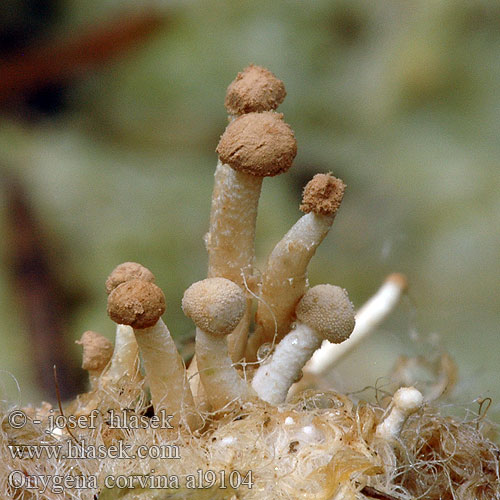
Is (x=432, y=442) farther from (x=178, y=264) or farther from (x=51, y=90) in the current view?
(x=51, y=90)

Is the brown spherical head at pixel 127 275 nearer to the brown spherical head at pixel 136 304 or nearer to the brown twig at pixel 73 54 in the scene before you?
the brown spherical head at pixel 136 304

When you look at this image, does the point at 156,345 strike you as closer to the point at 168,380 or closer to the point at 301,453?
the point at 168,380

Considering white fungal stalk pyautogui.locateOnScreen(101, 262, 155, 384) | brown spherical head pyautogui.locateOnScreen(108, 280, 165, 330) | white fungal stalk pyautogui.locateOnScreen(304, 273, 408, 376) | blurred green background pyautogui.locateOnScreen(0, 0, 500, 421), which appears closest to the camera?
brown spherical head pyautogui.locateOnScreen(108, 280, 165, 330)

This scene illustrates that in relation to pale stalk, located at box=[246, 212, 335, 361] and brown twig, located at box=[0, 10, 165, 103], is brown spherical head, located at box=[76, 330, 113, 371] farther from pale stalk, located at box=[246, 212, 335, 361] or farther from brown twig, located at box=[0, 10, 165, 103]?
brown twig, located at box=[0, 10, 165, 103]

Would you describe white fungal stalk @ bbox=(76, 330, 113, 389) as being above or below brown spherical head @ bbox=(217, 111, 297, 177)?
below

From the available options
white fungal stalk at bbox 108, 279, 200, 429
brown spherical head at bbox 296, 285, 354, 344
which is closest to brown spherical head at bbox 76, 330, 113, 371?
white fungal stalk at bbox 108, 279, 200, 429

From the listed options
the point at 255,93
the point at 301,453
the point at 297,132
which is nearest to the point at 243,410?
the point at 301,453
